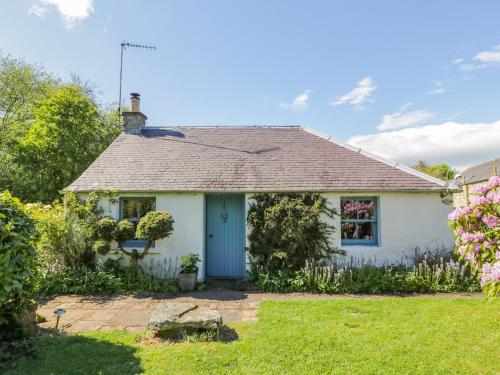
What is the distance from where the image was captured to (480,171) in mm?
34375

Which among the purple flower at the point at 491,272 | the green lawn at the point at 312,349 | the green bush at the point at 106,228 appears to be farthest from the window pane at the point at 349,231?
the green bush at the point at 106,228

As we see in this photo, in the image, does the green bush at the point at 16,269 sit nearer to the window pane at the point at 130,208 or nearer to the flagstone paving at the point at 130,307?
the flagstone paving at the point at 130,307

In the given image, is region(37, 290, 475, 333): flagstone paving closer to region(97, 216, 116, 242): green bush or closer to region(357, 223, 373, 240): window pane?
region(97, 216, 116, 242): green bush

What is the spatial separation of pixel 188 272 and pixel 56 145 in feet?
38.3

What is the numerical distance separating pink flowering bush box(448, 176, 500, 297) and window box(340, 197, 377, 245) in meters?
4.77

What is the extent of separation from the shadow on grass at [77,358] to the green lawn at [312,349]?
0.01m

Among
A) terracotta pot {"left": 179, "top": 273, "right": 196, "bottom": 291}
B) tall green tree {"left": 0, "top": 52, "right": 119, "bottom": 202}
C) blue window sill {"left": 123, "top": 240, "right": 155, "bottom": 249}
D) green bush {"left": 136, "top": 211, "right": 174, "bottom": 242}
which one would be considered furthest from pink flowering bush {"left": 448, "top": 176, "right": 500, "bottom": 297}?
tall green tree {"left": 0, "top": 52, "right": 119, "bottom": 202}

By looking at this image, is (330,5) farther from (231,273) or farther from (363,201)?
(231,273)

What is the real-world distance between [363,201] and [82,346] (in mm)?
8812

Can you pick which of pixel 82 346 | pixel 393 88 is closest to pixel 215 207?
pixel 82 346

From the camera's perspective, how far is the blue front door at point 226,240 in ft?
32.9

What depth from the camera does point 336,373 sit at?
391 centimetres

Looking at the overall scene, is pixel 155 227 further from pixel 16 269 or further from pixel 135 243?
pixel 16 269

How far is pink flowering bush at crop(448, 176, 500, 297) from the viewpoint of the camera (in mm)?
4609
